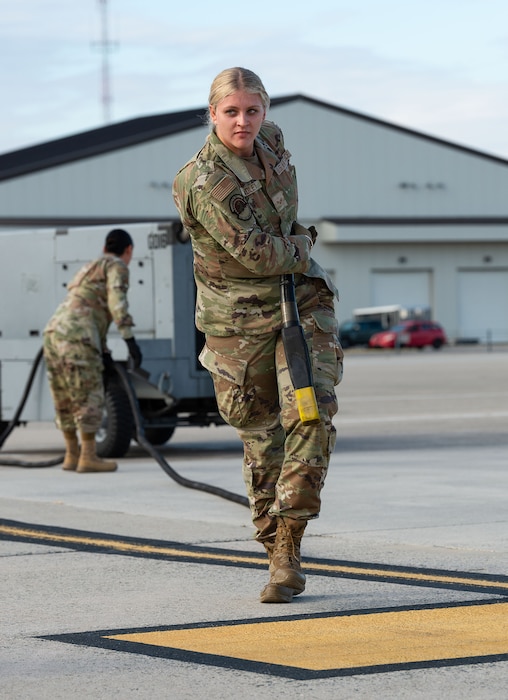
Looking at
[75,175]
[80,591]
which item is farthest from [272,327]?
[75,175]

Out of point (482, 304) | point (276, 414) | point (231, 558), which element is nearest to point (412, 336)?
point (482, 304)

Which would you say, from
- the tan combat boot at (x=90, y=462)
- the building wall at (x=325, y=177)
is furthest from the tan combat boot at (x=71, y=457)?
the building wall at (x=325, y=177)

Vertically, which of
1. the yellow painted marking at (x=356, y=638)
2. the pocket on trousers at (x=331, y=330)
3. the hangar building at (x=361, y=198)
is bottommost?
the yellow painted marking at (x=356, y=638)

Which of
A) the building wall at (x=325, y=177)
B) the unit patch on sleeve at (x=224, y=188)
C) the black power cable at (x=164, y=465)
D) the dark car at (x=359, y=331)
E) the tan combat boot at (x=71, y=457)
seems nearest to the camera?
the unit patch on sleeve at (x=224, y=188)

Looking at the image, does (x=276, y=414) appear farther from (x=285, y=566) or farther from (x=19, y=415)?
(x=19, y=415)

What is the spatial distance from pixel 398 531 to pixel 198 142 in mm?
55405

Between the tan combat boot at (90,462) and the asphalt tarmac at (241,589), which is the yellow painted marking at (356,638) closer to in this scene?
the asphalt tarmac at (241,589)

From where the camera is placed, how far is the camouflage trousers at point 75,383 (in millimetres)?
12117

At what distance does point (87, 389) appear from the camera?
12188 mm

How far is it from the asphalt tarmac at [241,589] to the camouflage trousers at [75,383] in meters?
0.48

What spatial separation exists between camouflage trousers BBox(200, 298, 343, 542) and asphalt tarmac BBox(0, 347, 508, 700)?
1.37ft

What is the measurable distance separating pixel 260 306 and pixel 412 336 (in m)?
55.5

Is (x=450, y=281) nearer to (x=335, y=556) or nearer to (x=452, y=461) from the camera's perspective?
(x=452, y=461)

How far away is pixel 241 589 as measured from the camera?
6.33 meters
